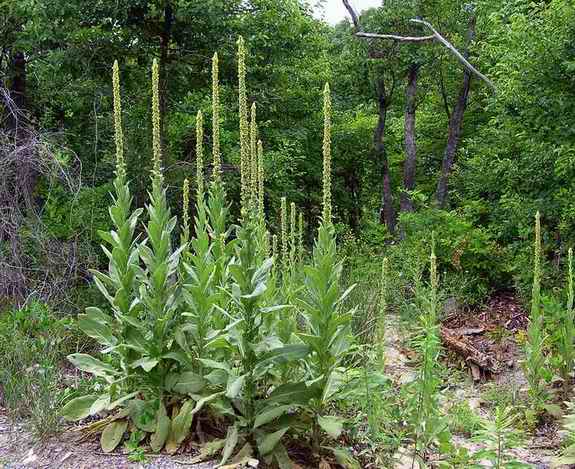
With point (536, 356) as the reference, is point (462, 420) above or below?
below

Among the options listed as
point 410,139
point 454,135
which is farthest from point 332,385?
point 410,139

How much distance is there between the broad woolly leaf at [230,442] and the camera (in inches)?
126

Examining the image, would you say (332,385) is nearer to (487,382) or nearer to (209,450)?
(209,450)

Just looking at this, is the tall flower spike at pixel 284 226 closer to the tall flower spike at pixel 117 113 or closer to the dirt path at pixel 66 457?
the tall flower spike at pixel 117 113

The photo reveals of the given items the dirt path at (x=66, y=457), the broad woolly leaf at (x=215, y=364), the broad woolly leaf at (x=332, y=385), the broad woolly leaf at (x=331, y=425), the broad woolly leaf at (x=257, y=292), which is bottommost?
the dirt path at (x=66, y=457)

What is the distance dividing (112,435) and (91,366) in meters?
0.43

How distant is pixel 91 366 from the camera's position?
3682 millimetres

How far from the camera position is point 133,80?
8734 millimetres

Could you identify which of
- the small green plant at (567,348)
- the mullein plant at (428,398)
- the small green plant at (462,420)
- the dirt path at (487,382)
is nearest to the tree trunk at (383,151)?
the dirt path at (487,382)

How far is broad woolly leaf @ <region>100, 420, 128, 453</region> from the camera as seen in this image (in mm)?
3476

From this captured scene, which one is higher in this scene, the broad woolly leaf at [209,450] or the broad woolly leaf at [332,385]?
the broad woolly leaf at [332,385]

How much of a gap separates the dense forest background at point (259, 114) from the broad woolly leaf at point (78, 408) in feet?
9.29

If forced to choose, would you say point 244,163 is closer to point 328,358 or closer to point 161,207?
point 161,207

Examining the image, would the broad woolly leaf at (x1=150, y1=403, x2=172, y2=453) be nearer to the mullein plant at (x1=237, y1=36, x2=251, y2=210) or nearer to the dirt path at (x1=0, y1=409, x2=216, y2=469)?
the dirt path at (x1=0, y1=409, x2=216, y2=469)
